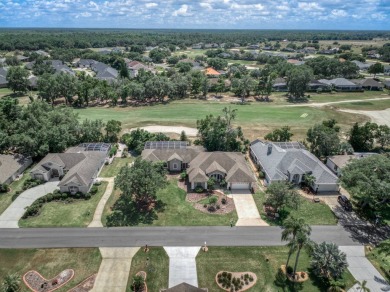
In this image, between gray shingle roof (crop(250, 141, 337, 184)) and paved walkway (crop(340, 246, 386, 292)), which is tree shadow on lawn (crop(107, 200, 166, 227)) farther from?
paved walkway (crop(340, 246, 386, 292))

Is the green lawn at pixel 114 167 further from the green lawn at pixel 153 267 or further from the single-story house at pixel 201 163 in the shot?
the green lawn at pixel 153 267

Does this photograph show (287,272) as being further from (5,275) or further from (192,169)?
(5,275)

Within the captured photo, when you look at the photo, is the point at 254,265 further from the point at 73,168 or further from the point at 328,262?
the point at 73,168

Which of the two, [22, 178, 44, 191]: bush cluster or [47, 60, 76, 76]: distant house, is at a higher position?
[47, 60, 76, 76]: distant house

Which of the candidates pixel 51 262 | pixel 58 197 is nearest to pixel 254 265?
pixel 51 262

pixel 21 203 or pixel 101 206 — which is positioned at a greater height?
pixel 101 206

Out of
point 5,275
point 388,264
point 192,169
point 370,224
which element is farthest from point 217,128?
point 5,275

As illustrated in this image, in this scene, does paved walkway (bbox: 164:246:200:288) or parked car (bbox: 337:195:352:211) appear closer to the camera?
paved walkway (bbox: 164:246:200:288)

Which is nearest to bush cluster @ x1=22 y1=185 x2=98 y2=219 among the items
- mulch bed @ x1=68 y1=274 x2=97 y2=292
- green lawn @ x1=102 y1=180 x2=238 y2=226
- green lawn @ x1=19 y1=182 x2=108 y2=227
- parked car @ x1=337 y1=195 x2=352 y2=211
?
green lawn @ x1=19 y1=182 x2=108 y2=227
